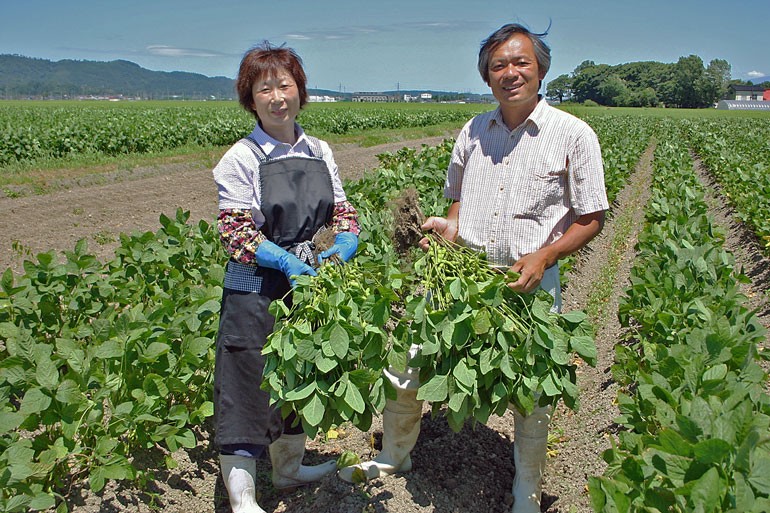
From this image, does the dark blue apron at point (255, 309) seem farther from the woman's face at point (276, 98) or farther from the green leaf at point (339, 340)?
the green leaf at point (339, 340)

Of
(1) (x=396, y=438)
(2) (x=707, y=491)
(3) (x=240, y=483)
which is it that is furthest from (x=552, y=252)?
(3) (x=240, y=483)

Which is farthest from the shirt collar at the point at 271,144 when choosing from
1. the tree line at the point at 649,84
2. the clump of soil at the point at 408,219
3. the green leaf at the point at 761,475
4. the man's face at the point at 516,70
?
the tree line at the point at 649,84

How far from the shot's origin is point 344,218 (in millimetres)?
2762

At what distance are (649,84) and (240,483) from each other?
111706 mm

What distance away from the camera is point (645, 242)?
18.6ft

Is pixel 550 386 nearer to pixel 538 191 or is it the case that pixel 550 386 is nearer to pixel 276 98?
pixel 538 191

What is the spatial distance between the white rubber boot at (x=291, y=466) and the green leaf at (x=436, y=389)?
95 cm

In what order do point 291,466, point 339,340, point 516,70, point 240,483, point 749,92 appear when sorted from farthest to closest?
point 749,92
point 291,466
point 240,483
point 516,70
point 339,340

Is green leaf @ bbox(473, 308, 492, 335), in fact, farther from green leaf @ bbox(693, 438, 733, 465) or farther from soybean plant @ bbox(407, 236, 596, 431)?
green leaf @ bbox(693, 438, 733, 465)

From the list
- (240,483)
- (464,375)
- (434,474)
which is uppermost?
(464,375)

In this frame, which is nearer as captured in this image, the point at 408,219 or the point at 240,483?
the point at 408,219

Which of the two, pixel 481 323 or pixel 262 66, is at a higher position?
pixel 262 66

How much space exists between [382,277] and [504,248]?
1.73 feet

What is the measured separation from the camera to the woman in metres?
2.50
